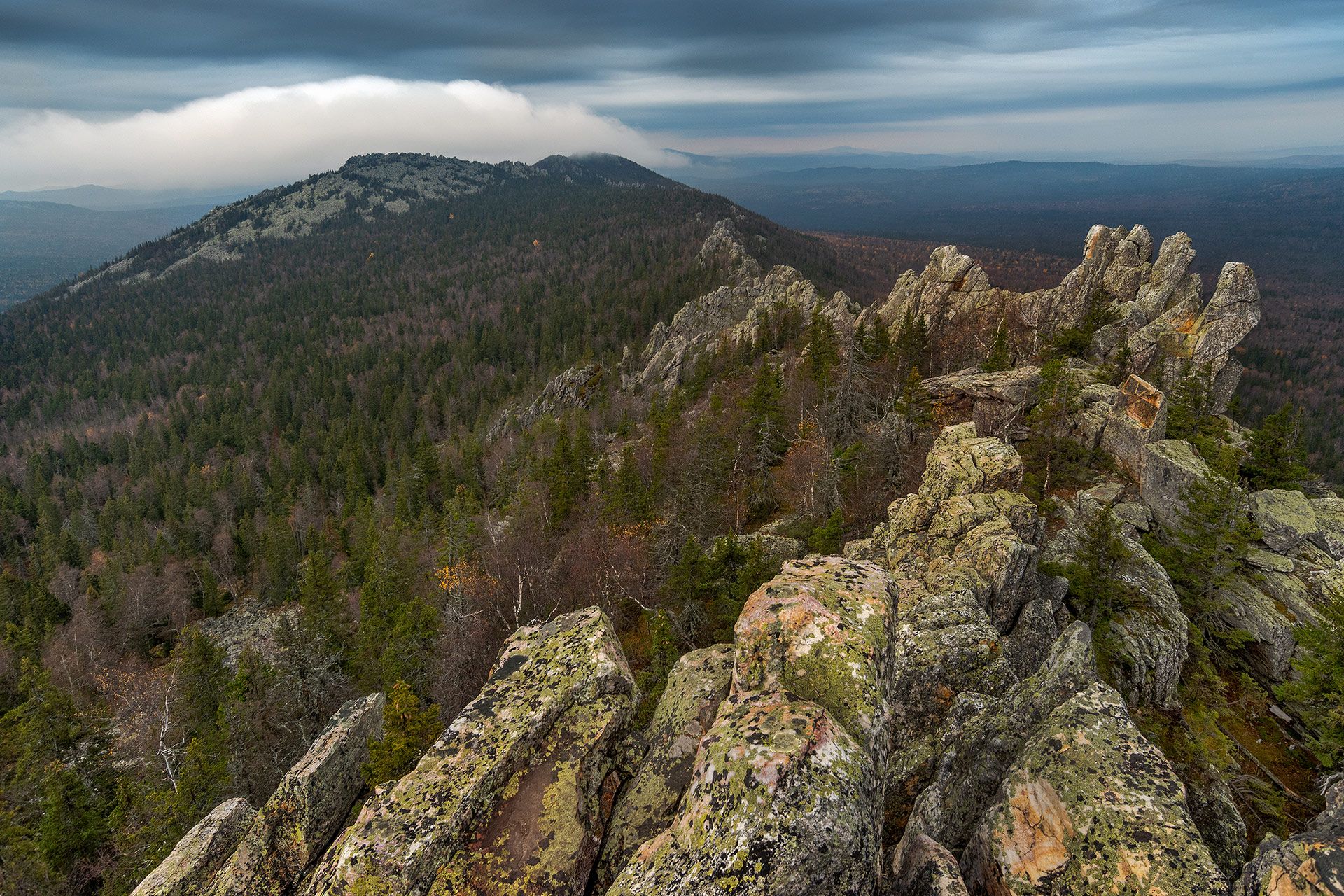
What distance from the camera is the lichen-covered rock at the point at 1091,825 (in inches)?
350

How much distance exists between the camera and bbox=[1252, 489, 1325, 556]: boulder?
2895 centimetres

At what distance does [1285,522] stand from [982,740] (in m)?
28.9

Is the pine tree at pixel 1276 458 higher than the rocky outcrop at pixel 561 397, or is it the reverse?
the pine tree at pixel 1276 458

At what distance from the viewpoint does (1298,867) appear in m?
7.41

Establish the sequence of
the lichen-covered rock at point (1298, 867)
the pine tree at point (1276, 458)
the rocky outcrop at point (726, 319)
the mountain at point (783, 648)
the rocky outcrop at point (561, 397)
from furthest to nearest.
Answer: the rocky outcrop at point (561, 397)
the rocky outcrop at point (726, 319)
the pine tree at point (1276, 458)
the mountain at point (783, 648)
the lichen-covered rock at point (1298, 867)

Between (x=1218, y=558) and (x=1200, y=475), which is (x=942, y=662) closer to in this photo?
(x=1218, y=558)

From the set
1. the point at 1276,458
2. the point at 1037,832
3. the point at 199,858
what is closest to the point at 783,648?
the point at 1037,832

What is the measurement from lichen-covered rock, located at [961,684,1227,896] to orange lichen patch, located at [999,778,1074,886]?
0.01 meters

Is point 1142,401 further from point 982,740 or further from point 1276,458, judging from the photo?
point 982,740

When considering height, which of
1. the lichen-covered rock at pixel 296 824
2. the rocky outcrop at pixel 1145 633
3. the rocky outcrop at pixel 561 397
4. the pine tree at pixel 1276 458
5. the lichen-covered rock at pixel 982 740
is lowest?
the rocky outcrop at pixel 561 397

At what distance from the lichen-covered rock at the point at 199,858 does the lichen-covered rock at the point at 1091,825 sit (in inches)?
618

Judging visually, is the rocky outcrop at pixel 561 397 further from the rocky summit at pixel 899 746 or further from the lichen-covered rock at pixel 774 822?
the lichen-covered rock at pixel 774 822

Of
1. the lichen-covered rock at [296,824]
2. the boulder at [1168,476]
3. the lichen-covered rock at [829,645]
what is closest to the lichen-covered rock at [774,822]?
the lichen-covered rock at [829,645]

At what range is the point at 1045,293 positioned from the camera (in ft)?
217
